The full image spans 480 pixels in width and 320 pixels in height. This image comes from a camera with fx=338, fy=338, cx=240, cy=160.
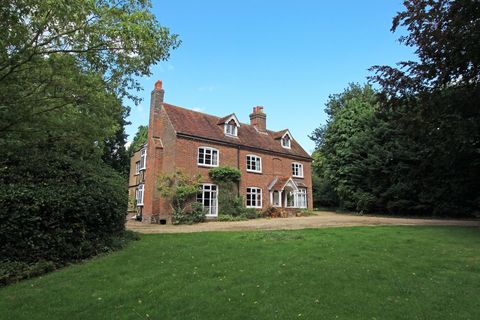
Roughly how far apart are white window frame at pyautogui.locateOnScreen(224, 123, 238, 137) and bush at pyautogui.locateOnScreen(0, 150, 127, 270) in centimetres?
1624

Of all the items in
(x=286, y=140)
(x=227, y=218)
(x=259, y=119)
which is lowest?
(x=227, y=218)

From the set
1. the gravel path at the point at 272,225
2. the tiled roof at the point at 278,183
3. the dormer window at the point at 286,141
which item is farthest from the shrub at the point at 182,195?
the dormer window at the point at 286,141

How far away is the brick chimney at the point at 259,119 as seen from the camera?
1264 inches

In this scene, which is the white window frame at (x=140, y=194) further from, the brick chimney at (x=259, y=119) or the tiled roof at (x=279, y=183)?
the brick chimney at (x=259, y=119)

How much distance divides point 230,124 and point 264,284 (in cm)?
2152

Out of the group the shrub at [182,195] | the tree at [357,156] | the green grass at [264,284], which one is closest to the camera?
the green grass at [264,284]

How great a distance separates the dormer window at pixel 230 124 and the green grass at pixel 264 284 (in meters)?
17.1

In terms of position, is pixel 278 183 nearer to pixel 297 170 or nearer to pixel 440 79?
pixel 297 170

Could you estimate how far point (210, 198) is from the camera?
79.4 feet

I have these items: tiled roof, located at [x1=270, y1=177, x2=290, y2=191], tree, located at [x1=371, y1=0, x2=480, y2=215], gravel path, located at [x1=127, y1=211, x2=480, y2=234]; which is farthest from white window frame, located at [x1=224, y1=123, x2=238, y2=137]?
tree, located at [x1=371, y1=0, x2=480, y2=215]

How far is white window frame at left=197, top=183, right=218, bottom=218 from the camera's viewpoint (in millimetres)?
23625

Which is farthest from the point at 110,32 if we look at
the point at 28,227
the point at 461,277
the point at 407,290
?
the point at 461,277

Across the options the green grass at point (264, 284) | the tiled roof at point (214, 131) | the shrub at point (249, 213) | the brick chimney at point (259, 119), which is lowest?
the green grass at point (264, 284)

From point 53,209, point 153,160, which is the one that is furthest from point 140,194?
point 53,209
